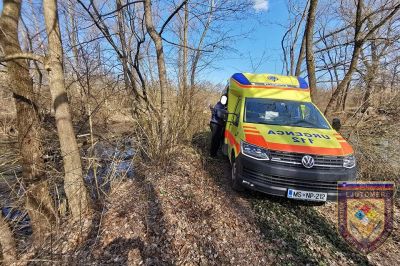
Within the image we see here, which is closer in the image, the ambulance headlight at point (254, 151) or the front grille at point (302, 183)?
the front grille at point (302, 183)

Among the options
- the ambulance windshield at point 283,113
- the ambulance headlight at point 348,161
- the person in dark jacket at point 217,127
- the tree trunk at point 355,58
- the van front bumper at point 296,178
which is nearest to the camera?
the van front bumper at point 296,178

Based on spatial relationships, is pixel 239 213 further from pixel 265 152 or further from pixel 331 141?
pixel 331 141

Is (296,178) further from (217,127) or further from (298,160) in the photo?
(217,127)

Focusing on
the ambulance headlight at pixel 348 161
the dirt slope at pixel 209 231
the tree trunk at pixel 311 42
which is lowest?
the dirt slope at pixel 209 231

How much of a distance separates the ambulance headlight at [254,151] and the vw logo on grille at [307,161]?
60 centimetres

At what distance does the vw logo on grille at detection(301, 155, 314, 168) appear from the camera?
411 cm

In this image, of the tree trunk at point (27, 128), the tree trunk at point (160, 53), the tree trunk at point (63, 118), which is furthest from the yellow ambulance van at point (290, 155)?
the tree trunk at point (27, 128)

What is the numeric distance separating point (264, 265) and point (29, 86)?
4580 mm

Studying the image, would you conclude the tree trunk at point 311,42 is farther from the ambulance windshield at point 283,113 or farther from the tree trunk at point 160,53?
the tree trunk at point 160,53

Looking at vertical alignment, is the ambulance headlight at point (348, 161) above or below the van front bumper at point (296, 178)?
above

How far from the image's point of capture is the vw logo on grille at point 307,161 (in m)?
4.11

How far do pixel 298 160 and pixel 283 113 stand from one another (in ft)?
5.34

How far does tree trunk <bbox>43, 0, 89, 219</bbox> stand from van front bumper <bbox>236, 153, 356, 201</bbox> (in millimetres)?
2966

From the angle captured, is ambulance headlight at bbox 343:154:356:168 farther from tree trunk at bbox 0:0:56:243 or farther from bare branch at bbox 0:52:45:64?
bare branch at bbox 0:52:45:64
